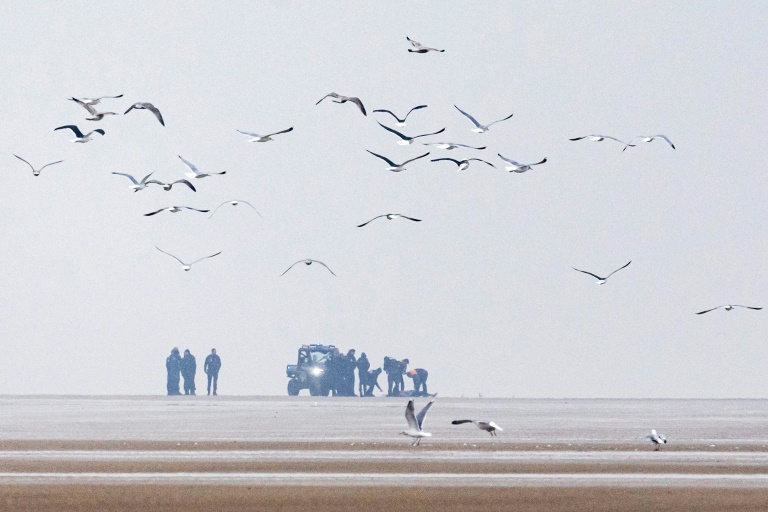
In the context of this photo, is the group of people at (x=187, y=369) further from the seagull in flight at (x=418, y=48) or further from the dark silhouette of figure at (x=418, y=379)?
the seagull in flight at (x=418, y=48)

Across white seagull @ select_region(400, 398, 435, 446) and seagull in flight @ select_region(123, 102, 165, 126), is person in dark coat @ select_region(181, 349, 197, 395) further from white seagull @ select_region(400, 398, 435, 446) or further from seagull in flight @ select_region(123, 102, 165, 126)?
white seagull @ select_region(400, 398, 435, 446)

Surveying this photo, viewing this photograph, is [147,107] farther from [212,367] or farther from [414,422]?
[212,367]

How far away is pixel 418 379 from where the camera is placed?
12544 cm

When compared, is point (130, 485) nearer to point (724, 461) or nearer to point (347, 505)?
point (347, 505)

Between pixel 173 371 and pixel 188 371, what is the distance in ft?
13.2

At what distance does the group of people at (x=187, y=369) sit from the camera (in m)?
123

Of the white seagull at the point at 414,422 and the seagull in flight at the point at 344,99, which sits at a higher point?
the seagull in flight at the point at 344,99

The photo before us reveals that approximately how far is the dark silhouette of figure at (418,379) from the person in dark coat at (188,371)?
16.1 meters

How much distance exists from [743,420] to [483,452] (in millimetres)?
30851

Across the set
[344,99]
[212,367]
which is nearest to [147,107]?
[344,99]

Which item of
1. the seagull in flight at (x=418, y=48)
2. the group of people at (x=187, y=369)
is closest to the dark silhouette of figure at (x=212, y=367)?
the group of people at (x=187, y=369)

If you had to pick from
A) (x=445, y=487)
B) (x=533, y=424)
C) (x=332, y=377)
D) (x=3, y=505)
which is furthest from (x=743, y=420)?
(x=332, y=377)

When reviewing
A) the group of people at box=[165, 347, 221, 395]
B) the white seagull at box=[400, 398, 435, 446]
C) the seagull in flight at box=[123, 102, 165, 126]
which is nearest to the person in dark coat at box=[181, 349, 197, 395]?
the group of people at box=[165, 347, 221, 395]

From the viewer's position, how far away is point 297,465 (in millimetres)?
40125
